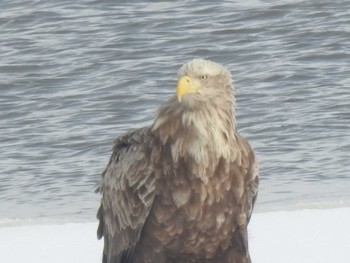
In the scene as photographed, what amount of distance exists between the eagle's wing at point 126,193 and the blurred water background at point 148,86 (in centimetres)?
191

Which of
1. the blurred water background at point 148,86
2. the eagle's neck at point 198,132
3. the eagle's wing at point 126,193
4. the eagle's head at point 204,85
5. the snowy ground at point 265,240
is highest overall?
the eagle's head at point 204,85

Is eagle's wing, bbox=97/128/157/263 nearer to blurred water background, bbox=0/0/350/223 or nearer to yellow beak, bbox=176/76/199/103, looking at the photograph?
yellow beak, bbox=176/76/199/103

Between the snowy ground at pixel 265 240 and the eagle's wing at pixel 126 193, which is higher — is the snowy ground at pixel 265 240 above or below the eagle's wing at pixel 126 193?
below

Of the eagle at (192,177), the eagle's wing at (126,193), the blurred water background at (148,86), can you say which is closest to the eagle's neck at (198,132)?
the eagle at (192,177)

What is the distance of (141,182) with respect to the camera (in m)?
7.14

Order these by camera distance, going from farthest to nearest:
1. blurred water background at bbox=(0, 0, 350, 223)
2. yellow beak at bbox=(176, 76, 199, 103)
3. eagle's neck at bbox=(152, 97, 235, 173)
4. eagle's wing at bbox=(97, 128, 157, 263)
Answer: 1. blurred water background at bbox=(0, 0, 350, 223)
2. eagle's wing at bbox=(97, 128, 157, 263)
3. eagle's neck at bbox=(152, 97, 235, 173)
4. yellow beak at bbox=(176, 76, 199, 103)

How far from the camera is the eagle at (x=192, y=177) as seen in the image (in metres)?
6.96

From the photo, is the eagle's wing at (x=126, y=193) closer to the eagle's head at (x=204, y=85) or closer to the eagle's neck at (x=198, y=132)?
the eagle's neck at (x=198, y=132)

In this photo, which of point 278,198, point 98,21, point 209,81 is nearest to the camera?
point 209,81

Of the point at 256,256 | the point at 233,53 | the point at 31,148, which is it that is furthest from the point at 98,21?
the point at 256,256

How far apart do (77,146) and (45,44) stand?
387cm

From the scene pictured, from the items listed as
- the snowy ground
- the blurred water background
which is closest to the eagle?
the snowy ground

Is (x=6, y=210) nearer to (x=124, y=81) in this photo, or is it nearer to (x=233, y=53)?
(x=124, y=81)

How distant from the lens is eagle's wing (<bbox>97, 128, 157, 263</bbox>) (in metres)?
7.11
